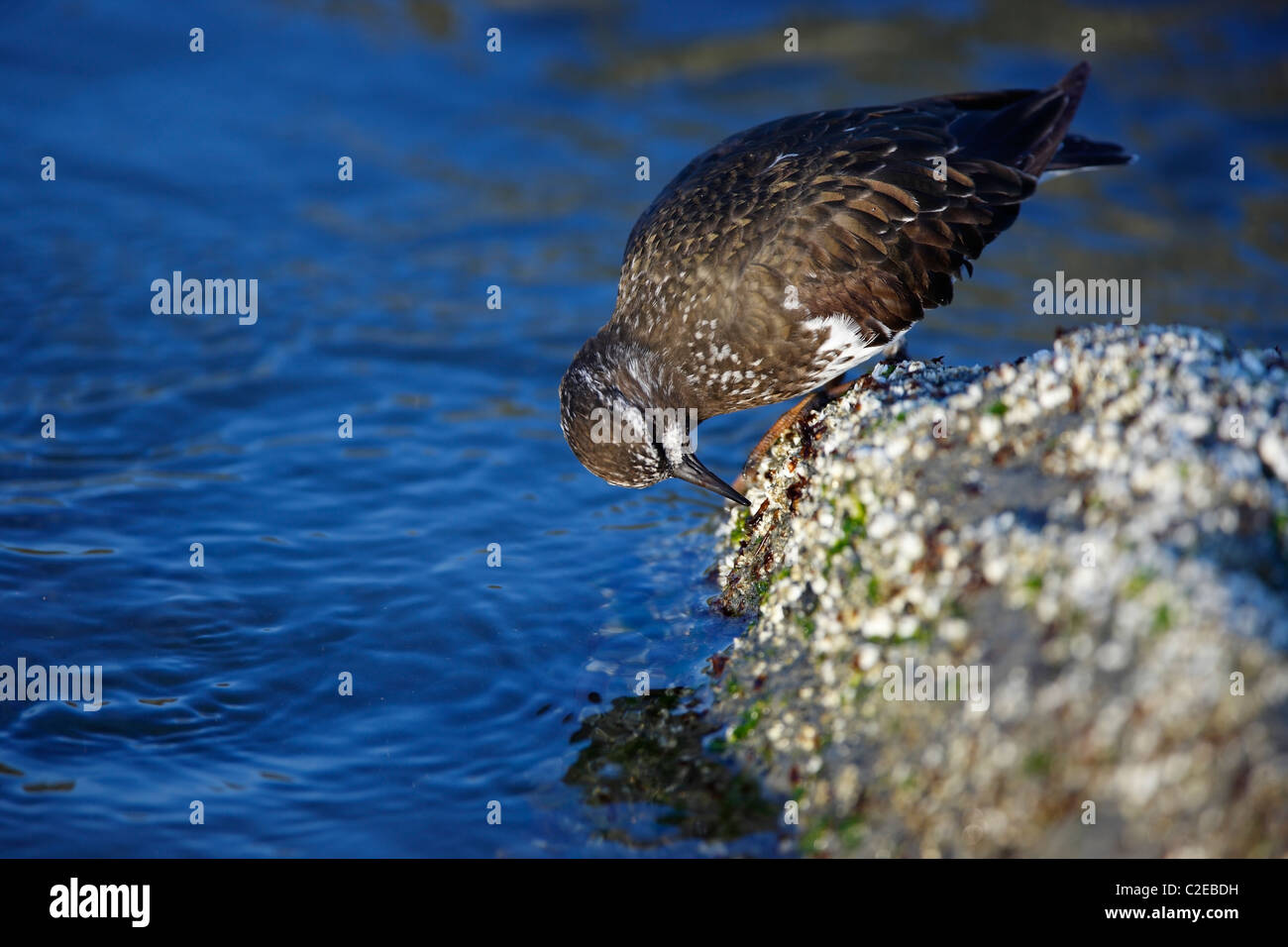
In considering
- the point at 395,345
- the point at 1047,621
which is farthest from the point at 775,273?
the point at 395,345

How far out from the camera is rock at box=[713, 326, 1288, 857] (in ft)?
11.8

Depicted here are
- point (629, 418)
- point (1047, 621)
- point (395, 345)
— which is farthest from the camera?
point (395, 345)

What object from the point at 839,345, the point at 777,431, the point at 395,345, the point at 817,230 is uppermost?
the point at 395,345

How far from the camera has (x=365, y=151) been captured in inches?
498

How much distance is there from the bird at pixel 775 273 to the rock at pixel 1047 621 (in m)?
1.06

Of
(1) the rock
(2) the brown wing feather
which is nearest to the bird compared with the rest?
(2) the brown wing feather

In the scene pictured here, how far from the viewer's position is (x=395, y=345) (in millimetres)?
9883

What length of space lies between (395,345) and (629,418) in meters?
4.33

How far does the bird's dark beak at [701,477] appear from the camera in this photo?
19.9ft

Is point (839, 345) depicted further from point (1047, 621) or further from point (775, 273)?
point (1047, 621)

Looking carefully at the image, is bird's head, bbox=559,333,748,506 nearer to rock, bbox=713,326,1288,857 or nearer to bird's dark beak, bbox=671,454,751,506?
bird's dark beak, bbox=671,454,751,506

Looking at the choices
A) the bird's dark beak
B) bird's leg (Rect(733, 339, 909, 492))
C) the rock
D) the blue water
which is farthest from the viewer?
bird's leg (Rect(733, 339, 909, 492))

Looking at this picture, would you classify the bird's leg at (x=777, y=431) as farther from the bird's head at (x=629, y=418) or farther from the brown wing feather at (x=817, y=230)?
the bird's head at (x=629, y=418)

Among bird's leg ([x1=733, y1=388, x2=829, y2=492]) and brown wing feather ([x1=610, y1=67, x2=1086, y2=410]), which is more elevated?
brown wing feather ([x1=610, y1=67, x2=1086, y2=410])
